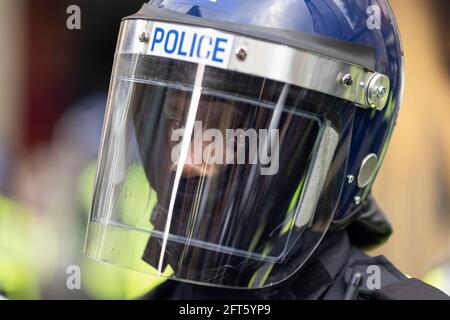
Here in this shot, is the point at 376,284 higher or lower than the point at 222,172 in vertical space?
lower

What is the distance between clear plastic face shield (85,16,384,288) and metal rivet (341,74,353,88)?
0.04 m

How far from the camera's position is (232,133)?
1495 mm

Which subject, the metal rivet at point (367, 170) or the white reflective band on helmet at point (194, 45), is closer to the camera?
the white reflective band on helmet at point (194, 45)

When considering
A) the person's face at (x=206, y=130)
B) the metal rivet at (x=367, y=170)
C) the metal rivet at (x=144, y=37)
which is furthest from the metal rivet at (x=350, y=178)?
the metal rivet at (x=144, y=37)

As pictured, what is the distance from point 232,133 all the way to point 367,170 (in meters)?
0.37

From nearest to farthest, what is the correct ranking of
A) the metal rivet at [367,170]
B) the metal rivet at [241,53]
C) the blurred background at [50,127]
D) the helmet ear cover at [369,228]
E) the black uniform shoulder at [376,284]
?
the metal rivet at [241,53] < the black uniform shoulder at [376,284] < the metal rivet at [367,170] < the helmet ear cover at [369,228] < the blurred background at [50,127]


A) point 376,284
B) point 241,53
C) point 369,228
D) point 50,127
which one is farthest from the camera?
point 50,127

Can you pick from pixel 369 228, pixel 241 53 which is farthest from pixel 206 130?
pixel 369 228

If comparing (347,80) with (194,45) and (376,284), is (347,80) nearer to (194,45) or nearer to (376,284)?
(194,45)

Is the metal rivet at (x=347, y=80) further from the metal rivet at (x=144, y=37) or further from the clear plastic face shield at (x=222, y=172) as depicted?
the metal rivet at (x=144, y=37)

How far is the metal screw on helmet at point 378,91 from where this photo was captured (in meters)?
1.60

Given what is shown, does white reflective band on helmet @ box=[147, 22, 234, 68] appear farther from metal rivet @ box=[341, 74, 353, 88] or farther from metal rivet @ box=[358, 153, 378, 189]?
metal rivet @ box=[358, 153, 378, 189]
